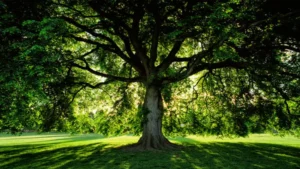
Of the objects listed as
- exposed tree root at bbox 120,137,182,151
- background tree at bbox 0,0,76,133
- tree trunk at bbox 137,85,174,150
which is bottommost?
exposed tree root at bbox 120,137,182,151

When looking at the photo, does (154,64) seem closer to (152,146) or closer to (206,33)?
(206,33)

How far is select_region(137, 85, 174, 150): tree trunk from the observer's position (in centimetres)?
1858

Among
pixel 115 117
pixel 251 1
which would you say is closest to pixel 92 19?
pixel 115 117

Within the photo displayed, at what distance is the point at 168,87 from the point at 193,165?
987cm

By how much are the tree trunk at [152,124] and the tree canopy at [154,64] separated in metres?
0.07

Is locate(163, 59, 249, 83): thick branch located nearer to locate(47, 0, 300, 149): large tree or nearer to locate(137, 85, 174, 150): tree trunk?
locate(47, 0, 300, 149): large tree

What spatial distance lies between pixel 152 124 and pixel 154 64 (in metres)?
4.50

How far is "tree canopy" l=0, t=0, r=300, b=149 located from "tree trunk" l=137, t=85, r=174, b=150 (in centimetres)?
7

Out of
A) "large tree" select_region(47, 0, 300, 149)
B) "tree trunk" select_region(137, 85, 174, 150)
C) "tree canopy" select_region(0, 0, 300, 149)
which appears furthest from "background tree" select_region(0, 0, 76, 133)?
"tree trunk" select_region(137, 85, 174, 150)

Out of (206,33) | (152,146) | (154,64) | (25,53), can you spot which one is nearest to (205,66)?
(154,64)

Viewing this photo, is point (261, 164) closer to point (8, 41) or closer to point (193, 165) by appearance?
point (193, 165)

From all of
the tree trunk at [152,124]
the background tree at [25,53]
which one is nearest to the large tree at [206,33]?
the tree trunk at [152,124]

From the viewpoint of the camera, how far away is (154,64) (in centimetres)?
1997

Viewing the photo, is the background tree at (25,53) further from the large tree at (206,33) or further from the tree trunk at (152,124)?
the tree trunk at (152,124)
